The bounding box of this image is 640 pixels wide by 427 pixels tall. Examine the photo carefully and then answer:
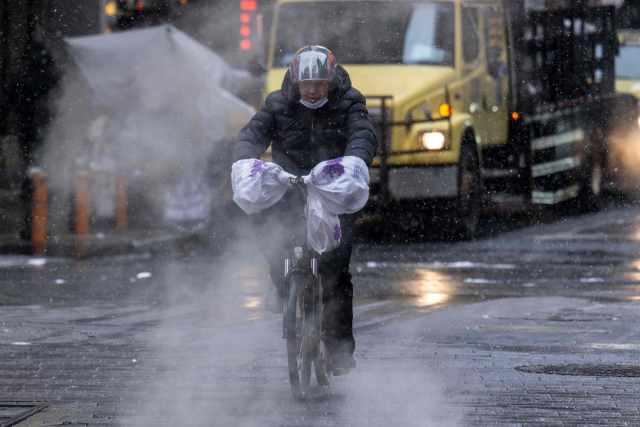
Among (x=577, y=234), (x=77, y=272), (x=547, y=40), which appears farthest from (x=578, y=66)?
(x=77, y=272)

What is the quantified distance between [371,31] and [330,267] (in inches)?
365

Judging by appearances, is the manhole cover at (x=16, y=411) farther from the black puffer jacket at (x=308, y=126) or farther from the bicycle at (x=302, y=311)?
the black puffer jacket at (x=308, y=126)

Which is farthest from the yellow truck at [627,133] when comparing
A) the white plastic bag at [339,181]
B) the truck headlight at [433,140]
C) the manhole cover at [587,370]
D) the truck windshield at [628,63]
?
the white plastic bag at [339,181]

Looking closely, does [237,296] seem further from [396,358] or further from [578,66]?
[578,66]

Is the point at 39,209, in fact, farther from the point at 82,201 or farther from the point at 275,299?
the point at 275,299

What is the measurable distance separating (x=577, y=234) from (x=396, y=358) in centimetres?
1005

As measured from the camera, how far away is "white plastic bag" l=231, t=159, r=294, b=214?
5.46m

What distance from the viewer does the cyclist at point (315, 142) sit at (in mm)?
5809

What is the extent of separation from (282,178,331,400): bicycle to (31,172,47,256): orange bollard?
398 inches

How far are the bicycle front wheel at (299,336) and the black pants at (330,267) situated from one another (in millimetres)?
284

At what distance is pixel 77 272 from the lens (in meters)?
12.1

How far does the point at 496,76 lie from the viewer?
1572 cm

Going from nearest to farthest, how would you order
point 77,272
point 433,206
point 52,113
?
point 77,272 → point 433,206 → point 52,113

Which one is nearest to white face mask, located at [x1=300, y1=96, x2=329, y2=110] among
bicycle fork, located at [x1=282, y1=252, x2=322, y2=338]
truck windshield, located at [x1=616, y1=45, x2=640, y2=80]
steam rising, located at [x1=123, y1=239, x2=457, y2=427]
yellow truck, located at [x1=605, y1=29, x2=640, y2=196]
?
bicycle fork, located at [x1=282, y1=252, x2=322, y2=338]
